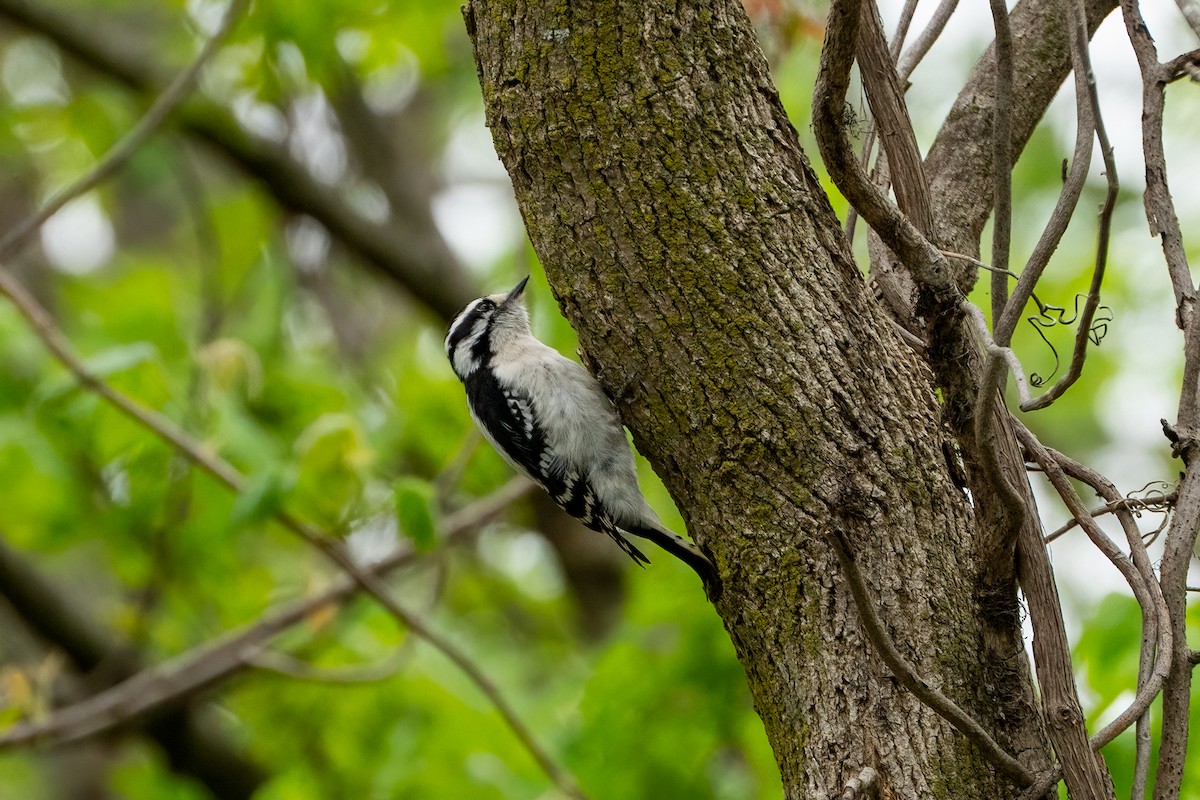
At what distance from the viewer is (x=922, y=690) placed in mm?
A: 2336

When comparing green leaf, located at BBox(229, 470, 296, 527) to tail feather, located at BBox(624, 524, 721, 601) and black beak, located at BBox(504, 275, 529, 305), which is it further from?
black beak, located at BBox(504, 275, 529, 305)

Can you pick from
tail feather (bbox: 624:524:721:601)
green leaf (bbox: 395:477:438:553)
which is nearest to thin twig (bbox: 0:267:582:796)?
green leaf (bbox: 395:477:438:553)

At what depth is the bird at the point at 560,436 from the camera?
16.3 ft

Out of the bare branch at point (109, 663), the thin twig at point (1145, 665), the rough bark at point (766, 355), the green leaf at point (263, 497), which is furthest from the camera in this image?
the bare branch at point (109, 663)

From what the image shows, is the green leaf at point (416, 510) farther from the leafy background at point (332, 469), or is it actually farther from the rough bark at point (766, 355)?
the rough bark at point (766, 355)

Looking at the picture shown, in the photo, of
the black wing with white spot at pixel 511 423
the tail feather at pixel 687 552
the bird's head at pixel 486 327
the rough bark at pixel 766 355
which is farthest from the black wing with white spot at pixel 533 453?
the rough bark at pixel 766 355

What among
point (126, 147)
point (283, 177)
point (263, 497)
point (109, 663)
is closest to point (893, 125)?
point (263, 497)

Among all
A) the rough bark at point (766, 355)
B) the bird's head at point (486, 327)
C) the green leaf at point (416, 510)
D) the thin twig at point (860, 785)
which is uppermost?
the bird's head at point (486, 327)

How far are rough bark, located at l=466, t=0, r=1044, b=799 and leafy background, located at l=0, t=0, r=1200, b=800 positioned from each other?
106 centimetres

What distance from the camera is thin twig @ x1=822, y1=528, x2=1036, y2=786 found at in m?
2.26

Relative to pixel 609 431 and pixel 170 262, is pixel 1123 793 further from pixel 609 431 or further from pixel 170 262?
pixel 170 262

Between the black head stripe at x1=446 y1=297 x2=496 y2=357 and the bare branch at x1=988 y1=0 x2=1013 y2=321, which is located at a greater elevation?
the black head stripe at x1=446 y1=297 x2=496 y2=357

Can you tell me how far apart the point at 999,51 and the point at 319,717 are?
5.68 metres

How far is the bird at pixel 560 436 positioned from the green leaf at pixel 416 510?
0.83m
